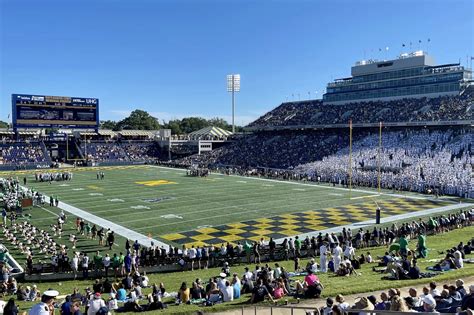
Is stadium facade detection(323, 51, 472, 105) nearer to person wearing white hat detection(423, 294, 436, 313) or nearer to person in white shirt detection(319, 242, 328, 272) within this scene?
person in white shirt detection(319, 242, 328, 272)

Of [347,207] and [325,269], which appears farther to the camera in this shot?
[347,207]

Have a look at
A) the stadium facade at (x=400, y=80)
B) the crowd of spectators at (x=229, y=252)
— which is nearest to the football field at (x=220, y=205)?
the crowd of spectators at (x=229, y=252)

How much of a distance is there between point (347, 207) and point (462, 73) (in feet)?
117

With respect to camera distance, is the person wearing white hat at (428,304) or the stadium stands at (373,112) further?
the stadium stands at (373,112)

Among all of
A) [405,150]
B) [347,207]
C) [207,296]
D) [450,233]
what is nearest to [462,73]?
[405,150]

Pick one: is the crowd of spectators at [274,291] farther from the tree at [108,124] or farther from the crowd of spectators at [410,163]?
the tree at [108,124]

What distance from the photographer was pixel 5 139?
66812 mm

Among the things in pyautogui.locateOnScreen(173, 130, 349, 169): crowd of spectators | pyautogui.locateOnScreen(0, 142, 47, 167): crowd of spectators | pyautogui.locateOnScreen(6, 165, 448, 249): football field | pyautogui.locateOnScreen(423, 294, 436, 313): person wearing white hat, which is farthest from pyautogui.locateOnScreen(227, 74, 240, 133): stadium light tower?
pyautogui.locateOnScreen(423, 294, 436, 313): person wearing white hat

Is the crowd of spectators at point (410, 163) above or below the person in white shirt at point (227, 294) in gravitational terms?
above

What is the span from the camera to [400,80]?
206 feet

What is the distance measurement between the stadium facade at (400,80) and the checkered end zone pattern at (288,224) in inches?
1213

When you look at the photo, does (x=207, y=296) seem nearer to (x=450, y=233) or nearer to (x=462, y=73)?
(x=450, y=233)

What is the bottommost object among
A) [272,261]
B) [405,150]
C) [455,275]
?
[272,261]

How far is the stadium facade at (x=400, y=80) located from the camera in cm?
5666
